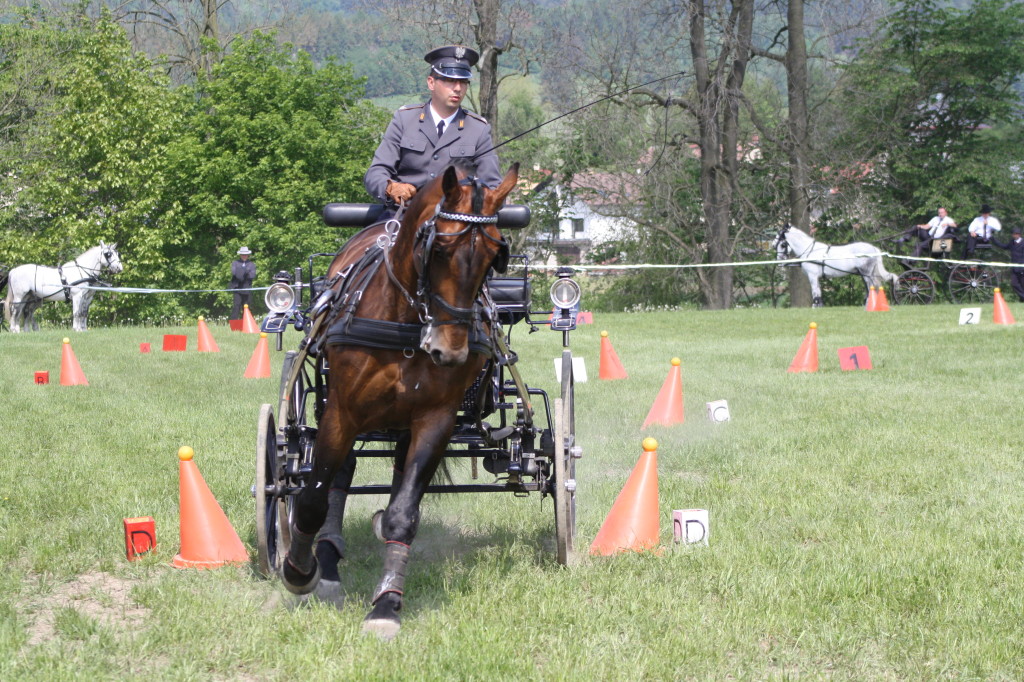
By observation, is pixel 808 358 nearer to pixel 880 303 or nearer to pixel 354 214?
pixel 354 214

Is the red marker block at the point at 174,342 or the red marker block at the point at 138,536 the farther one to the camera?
the red marker block at the point at 174,342

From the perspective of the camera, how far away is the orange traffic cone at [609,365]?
14.2m

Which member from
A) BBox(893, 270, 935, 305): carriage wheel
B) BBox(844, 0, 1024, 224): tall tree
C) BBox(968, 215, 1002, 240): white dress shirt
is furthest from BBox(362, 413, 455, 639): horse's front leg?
BBox(844, 0, 1024, 224): tall tree

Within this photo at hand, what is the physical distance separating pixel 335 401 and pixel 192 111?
37582mm

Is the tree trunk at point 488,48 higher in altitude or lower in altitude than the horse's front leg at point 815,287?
higher

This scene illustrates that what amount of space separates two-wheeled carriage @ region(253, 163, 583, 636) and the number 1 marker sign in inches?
358

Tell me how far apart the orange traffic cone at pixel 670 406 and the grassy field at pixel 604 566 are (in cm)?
24

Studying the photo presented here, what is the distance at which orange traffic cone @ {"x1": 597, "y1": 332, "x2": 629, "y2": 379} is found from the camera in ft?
46.7

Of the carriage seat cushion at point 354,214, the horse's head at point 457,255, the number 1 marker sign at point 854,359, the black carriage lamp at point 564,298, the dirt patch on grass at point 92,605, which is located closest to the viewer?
the horse's head at point 457,255

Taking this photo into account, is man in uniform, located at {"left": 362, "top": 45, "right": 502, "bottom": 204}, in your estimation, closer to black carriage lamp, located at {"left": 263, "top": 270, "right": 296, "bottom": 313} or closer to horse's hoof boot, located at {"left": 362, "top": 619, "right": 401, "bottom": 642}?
black carriage lamp, located at {"left": 263, "top": 270, "right": 296, "bottom": 313}

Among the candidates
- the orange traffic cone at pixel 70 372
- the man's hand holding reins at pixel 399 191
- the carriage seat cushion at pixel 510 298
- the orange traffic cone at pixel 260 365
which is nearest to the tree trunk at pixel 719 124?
the orange traffic cone at pixel 260 365

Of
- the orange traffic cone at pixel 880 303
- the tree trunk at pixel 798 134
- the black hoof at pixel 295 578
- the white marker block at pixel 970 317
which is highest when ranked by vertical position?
the tree trunk at pixel 798 134

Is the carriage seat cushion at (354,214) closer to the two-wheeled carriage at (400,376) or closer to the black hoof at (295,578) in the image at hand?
the two-wheeled carriage at (400,376)

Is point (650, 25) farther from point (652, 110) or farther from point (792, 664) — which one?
point (792, 664)
